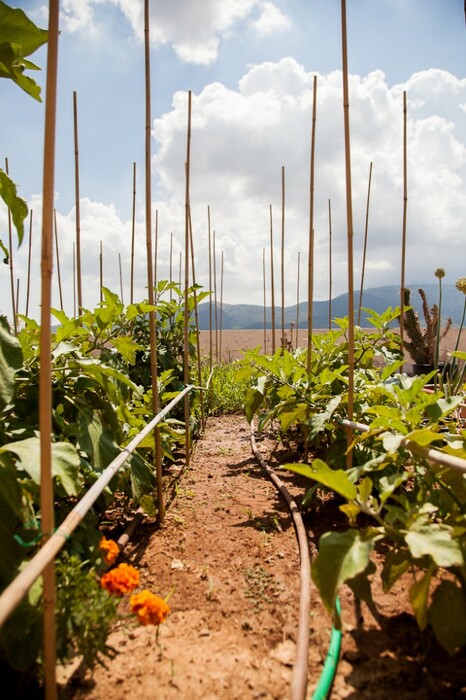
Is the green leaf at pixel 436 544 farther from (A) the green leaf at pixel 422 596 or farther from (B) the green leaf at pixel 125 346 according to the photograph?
(B) the green leaf at pixel 125 346

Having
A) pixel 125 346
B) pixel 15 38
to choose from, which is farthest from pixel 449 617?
pixel 15 38

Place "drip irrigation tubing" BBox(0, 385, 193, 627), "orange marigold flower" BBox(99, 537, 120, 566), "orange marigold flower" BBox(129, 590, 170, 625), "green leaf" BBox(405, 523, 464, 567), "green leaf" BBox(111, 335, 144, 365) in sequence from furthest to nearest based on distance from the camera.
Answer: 1. "green leaf" BBox(111, 335, 144, 365)
2. "orange marigold flower" BBox(99, 537, 120, 566)
3. "orange marigold flower" BBox(129, 590, 170, 625)
4. "green leaf" BBox(405, 523, 464, 567)
5. "drip irrigation tubing" BBox(0, 385, 193, 627)

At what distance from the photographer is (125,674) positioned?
4.10 ft

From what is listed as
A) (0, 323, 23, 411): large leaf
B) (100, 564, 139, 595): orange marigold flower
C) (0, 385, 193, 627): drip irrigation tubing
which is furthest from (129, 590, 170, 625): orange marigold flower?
(0, 323, 23, 411): large leaf

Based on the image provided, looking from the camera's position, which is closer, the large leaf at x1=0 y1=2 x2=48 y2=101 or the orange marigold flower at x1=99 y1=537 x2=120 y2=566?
the large leaf at x1=0 y1=2 x2=48 y2=101

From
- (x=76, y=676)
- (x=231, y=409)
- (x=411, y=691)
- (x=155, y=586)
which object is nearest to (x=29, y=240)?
(x=231, y=409)

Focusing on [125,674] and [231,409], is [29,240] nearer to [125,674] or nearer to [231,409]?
[231,409]

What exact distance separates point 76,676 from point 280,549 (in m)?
0.98

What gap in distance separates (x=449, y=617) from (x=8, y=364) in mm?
1285

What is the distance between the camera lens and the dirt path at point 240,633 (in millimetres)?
1208

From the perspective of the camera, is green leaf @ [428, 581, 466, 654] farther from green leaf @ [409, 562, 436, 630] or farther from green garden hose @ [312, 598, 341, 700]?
green garden hose @ [312, 598, 341, 700]

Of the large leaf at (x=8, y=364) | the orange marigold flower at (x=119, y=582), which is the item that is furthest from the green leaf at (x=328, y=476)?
the large leaf at (x=8, y=364)

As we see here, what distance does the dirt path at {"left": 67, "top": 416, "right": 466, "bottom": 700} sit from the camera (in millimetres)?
1208

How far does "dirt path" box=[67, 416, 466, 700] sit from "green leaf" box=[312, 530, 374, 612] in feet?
0.99
